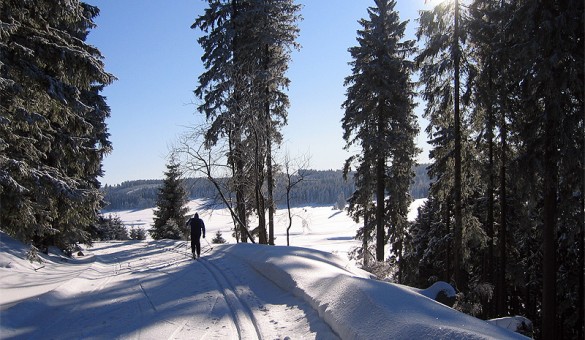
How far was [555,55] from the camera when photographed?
9.52 m

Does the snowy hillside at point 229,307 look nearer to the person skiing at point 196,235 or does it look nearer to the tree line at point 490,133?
the person skiing at point 196,235

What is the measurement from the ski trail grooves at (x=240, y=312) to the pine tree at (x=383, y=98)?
11148mm

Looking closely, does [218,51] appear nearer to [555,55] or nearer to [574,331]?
[555,55]

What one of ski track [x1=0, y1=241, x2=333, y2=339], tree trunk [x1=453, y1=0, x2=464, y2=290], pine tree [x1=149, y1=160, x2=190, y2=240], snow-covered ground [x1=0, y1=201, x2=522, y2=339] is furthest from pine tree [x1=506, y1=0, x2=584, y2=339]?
pine tree [x1=149, y1=160, x2=190, y2=240]

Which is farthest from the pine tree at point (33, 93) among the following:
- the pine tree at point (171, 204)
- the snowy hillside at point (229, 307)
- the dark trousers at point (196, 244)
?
the pine tree at point (171, 204)

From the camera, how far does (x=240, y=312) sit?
21.7ft

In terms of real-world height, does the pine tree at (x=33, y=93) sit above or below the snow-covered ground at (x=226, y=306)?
above

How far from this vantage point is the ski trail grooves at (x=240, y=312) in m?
5.63

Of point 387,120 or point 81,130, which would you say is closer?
point 81,130

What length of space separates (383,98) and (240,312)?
1367 cm

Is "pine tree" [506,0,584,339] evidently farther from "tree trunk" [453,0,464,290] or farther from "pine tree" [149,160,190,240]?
"pine tree" [149,160,190,240]

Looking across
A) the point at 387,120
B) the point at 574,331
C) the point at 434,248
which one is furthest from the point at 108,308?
the point at 574,331

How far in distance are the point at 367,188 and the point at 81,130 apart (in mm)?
14963

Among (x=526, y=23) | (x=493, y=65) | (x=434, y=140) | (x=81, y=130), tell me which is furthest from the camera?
(x=434, y=140)
